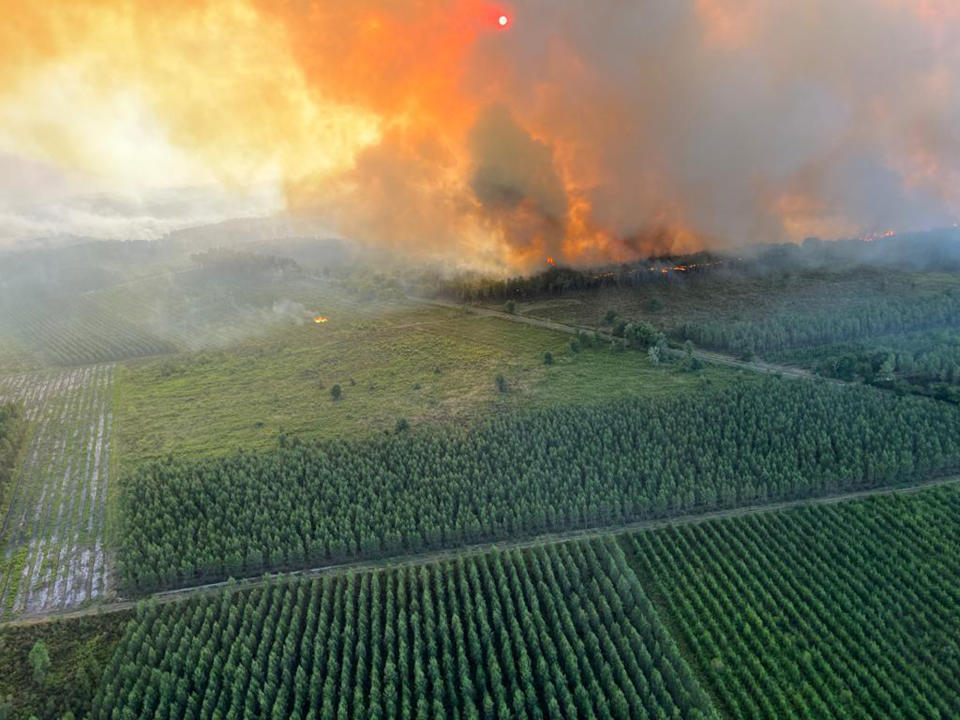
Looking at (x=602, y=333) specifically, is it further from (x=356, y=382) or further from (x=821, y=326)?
(x=356, y=382)

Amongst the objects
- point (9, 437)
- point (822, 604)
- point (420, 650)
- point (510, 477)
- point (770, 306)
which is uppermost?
point (770, 306)

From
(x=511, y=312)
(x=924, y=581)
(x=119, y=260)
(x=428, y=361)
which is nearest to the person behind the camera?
(x=924, y=581)

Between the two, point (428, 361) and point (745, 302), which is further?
point (745, 302)

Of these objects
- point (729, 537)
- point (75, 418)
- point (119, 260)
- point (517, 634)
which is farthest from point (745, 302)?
point (119, 260)

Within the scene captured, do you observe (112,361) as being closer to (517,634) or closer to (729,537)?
(517,634)

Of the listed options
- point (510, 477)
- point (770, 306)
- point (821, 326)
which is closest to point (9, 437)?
point (510, 477)

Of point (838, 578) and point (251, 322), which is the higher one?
point (251, 322)

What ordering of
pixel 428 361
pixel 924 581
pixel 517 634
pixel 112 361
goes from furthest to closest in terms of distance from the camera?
1. pixel 112 361
2. pixel 428 361
3. pixel 924 581
4. pixel 517 634

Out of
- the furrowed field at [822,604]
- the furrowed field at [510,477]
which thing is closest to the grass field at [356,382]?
the furrowed field at [510,477]
